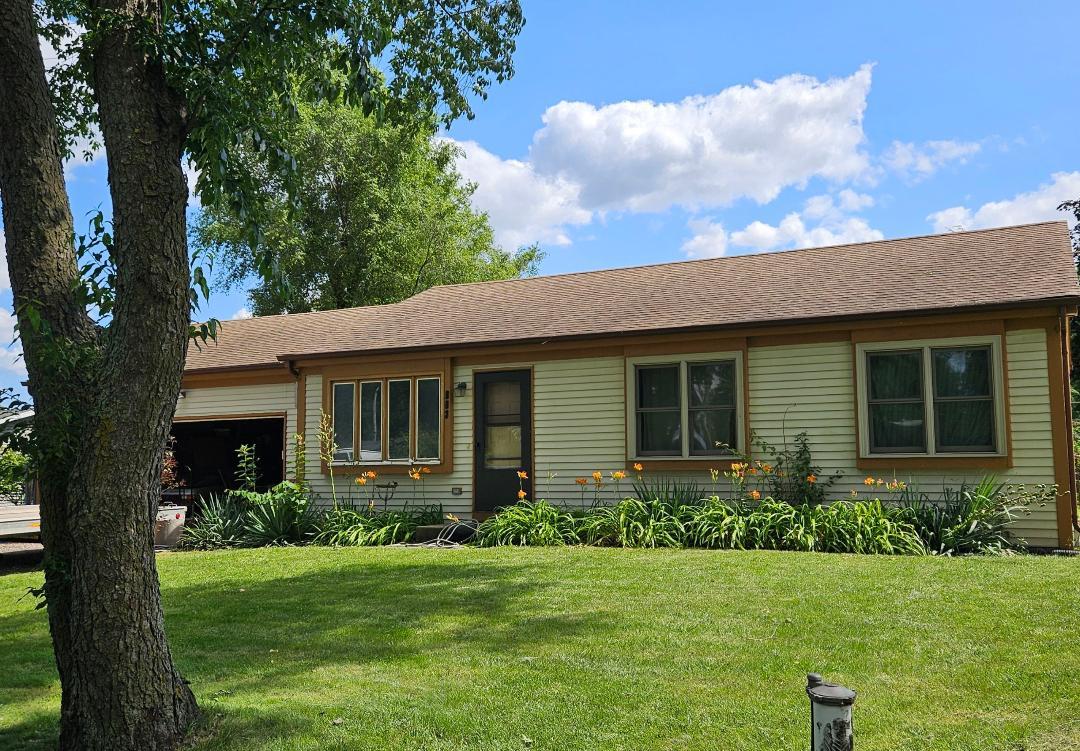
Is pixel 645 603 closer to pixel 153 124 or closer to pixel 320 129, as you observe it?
pixel 153 124

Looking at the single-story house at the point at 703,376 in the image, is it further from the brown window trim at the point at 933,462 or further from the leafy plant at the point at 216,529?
the leafy plant at the point at 216,529

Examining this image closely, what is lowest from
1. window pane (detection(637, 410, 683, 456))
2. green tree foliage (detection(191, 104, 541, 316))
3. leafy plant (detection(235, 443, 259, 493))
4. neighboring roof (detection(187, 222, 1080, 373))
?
leafy plant (detection(235, 443, 259, 493))

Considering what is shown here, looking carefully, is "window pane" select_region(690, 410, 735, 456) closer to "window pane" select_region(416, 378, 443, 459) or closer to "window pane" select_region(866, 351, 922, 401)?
"window pane" select_region(866, 351, 922, 401)

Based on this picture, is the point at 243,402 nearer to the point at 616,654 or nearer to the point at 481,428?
the point at 481,428

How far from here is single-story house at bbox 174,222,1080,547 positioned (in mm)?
10930

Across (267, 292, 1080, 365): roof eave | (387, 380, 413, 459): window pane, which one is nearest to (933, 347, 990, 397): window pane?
(267, 292, 1080, 365): roof eave

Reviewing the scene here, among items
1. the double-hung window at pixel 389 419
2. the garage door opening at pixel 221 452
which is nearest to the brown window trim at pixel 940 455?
the double-hung window at pixel 389 419

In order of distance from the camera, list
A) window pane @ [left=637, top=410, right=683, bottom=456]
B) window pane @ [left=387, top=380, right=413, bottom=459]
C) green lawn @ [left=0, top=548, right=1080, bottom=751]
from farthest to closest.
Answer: window pane @ [left=387, top=380, right=413, bottom=459]
window pane @ [left=637, top=410, right=683, bottom=456]
green lawn @ [left=0, top=548, right=1080, bottom=751]

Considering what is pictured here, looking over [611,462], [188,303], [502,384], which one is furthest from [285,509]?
[188,303]

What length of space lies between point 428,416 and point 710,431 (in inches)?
176

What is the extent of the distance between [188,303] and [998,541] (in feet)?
30.7

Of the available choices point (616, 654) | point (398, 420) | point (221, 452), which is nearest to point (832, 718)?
point (616, 654)

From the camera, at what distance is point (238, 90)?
17.0 feet

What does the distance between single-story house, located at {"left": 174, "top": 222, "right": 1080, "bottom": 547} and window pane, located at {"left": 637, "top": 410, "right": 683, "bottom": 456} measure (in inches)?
1.1
